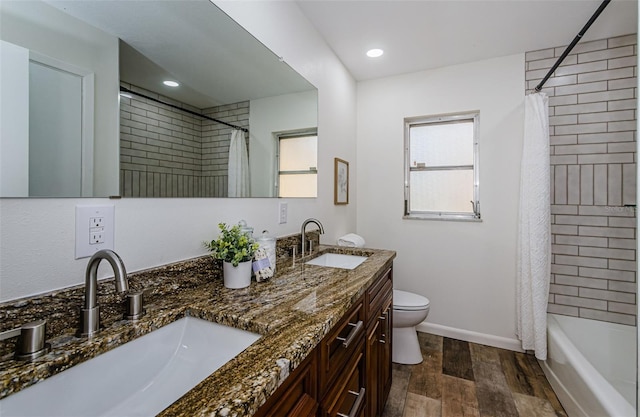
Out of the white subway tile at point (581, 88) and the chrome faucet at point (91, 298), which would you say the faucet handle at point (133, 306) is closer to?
the chrome faucet at point (91, 298)

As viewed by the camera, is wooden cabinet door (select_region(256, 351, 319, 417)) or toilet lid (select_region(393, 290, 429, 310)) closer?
wooden cabinet door (select_region(256, 351, 319, 417))

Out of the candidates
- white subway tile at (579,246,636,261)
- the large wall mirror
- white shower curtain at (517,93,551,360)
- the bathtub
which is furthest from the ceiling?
the bathtub

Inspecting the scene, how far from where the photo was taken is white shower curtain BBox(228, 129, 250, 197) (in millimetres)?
1305

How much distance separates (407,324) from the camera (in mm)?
2088

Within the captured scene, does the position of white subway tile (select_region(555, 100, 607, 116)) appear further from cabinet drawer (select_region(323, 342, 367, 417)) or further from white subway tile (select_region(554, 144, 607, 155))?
cabinet drawer (select_region(323, 342, 367, 417))

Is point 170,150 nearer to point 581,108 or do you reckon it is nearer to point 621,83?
point 581,108

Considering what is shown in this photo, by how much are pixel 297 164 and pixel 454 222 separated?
1.54m

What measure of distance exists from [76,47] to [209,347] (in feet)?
2.85

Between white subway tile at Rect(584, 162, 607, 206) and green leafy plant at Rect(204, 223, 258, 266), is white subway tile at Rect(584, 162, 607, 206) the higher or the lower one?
the higher one

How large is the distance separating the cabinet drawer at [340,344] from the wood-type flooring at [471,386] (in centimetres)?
89

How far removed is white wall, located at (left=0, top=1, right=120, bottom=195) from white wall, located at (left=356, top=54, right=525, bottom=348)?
2.27 meters

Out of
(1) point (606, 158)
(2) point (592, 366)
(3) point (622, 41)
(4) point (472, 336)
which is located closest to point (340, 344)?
(2) point (592, 366)

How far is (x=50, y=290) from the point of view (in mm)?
702

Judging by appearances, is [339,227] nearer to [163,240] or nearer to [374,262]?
[374,262]
